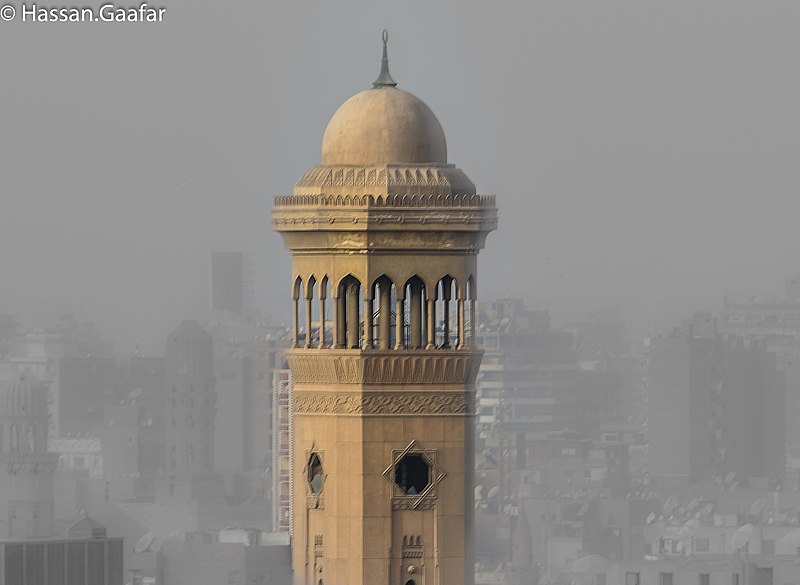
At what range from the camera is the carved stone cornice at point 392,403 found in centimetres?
1200

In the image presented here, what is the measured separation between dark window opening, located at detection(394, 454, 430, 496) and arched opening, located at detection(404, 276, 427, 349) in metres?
0.44

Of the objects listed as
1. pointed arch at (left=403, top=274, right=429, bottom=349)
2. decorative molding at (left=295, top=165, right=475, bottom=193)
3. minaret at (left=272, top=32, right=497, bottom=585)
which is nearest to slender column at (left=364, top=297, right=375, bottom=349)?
minaret at (left=272, top=32, right=497, bottom=585)

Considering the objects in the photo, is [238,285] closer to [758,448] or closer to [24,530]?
[24,530]

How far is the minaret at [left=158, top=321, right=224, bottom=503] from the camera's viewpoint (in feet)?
96.7

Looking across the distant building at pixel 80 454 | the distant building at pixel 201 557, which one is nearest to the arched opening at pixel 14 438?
the distant building at pixel 80 454

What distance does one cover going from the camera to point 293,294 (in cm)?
1199

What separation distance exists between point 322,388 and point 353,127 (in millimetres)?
1003

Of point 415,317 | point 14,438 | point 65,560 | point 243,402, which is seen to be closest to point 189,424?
point 243,402

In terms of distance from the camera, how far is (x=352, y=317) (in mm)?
11969

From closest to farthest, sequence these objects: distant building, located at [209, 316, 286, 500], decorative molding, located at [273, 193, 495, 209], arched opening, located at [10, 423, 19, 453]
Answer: decorative molding, located at [273, 193, 495, 209], distant building, located at [209, 316, 286, 500], arched opening, located at [10, 423, 19, 453]

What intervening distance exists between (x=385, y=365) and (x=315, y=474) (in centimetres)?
55

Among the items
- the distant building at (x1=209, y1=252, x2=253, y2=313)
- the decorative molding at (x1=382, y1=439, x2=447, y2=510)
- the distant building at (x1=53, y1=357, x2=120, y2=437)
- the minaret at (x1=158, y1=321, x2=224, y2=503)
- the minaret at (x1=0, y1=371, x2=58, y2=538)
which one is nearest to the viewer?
the decorative molding at (x1=382, y1=439, x2=447, y2=510)

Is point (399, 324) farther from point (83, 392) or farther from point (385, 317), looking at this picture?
point (83, 392)

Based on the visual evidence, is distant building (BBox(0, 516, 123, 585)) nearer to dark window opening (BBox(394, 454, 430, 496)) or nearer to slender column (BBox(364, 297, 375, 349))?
dark window opening (BBox(394, 454, 430, 496))
